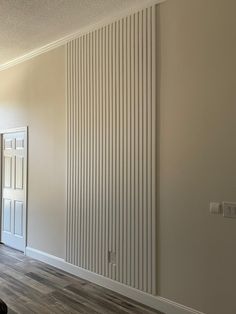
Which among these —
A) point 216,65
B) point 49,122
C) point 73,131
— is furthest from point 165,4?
point 49,122

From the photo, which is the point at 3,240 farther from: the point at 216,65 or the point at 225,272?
the point at 216,65

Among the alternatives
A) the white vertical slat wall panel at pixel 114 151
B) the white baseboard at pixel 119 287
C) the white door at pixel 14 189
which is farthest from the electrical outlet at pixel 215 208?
the white door at pixel 14 189

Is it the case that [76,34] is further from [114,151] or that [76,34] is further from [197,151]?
[197,151]

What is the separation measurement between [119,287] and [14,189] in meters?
2.69

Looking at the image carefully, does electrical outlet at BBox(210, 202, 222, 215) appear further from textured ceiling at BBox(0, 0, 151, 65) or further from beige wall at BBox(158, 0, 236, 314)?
textured ceiling at BBox(0, 0, 151, 65)

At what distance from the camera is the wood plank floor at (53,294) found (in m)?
3.09

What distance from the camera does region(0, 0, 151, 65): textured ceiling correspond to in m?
3.23

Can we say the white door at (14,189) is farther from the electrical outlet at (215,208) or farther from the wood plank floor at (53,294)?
the electrical outlet at (215,208)

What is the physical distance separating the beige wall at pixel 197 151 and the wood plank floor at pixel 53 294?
0.59 meters

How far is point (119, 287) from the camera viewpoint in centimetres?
344

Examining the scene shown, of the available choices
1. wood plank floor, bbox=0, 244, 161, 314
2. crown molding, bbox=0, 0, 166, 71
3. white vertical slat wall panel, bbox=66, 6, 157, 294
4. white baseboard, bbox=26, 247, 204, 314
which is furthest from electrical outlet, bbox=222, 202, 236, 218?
crown molding, bbox=0, 0, 166, 71

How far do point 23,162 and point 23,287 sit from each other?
206 cm

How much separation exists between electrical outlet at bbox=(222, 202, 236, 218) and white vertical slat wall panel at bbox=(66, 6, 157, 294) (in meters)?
0.74

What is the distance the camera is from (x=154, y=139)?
3109 mm
